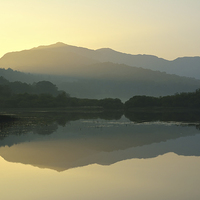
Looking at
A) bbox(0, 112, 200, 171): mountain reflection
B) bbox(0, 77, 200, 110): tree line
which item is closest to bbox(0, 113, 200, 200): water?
bbox(0, 112, 200, 171): mountain reflection

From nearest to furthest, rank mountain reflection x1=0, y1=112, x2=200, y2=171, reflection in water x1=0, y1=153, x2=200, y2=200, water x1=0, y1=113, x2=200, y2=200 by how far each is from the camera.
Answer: reflection in water x1=0, y1=153, x2=200, y2=200 < water x1=0, y1=113, x2=200, y2=200 < mountain reflection x1=0, y1=112, x2=200, y2=171

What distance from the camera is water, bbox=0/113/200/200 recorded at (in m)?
14.0

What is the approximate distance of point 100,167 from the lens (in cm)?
1853

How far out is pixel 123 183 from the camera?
49.7 feet

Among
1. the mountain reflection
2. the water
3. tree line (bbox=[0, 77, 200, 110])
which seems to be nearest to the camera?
the water

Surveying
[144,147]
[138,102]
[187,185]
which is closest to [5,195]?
[187,185]

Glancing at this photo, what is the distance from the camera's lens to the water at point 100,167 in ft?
45.8

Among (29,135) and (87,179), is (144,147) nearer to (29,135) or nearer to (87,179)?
(87,179)

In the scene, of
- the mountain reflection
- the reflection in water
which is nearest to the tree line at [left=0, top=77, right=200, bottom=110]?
the mountain reflection

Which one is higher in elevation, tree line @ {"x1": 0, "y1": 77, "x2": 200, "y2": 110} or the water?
tree line @ {"x1": 0, "y1": 77, "x2": 200, "y2": 110}

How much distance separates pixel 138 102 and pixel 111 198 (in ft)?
258

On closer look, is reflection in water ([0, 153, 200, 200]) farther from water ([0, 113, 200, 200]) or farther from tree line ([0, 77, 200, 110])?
tree line ([0, 77, 200, 110])

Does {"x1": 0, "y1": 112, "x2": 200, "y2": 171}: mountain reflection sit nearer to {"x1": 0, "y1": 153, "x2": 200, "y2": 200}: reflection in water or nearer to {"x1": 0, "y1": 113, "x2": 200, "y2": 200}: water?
{"x1": 0, "y1": 113, "x2": 200, "y2": 200}: water

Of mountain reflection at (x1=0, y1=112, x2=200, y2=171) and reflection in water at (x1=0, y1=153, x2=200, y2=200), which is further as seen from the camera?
mountain reflection at (x1=0, y1=112, x2=200, y2=171)
